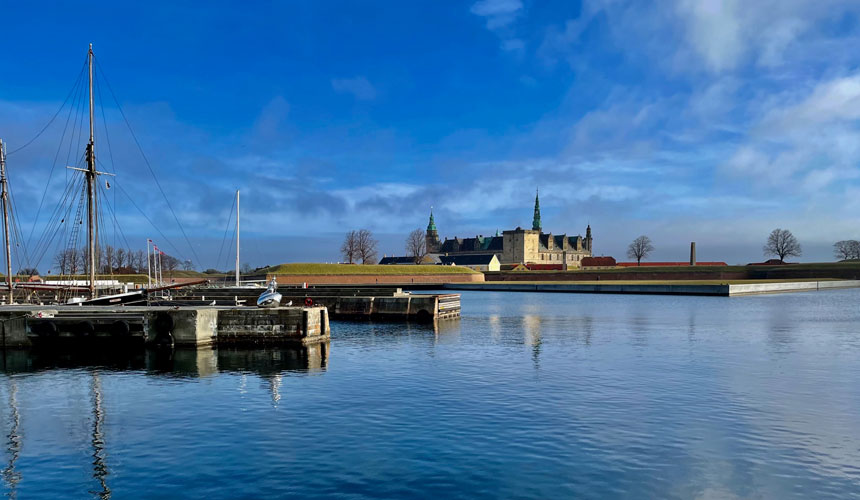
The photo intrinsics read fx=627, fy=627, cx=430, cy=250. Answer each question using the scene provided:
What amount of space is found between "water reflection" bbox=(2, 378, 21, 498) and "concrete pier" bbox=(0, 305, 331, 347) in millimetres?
11126

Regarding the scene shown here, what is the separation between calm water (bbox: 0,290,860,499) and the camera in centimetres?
1326

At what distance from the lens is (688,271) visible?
143 meters

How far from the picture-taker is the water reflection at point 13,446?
13363 millimetres

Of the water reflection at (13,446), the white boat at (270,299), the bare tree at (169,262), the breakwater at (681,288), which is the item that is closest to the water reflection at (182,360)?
the white boat at (270,299)

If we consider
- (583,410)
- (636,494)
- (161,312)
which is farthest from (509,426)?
(161,312)

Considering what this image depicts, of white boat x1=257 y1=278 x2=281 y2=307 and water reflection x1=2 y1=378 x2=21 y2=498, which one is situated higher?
white boat x1=257 y1=278 x2=281 y2=307

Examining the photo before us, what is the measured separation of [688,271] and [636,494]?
14122 centimetres

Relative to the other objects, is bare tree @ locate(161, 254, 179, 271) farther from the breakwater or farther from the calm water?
the calm water

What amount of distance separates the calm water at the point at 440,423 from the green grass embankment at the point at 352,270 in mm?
91627

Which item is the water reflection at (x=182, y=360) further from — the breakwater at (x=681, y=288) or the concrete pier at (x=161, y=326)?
the breakwater at (x=681, y=288)

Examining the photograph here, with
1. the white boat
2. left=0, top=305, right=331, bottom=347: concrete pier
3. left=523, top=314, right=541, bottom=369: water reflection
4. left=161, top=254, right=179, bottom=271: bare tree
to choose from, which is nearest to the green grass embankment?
left=161, top=254, right=179, bottom=271: bare tree

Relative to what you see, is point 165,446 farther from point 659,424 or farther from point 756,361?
point 756,361

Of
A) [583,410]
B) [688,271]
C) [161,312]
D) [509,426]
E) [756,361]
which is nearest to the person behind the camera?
[509,426]

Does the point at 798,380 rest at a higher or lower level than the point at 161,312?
lower
